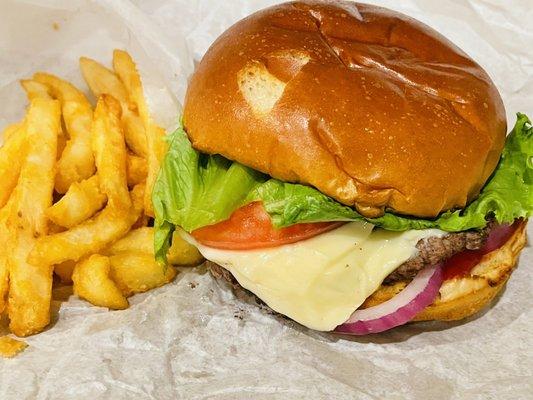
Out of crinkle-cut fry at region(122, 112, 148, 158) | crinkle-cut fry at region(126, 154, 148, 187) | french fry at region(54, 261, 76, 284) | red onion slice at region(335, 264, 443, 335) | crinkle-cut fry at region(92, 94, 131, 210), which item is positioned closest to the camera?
red onion slice at region(335, 264, 443, 335)

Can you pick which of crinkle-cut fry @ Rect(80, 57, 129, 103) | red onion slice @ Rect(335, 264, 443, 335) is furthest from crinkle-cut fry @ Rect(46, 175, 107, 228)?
red onion slice @ Rect(335, 264, 443, 335)

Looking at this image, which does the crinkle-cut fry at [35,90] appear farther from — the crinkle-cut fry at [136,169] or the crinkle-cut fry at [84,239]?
the crinkle-cut fry at [84,239]

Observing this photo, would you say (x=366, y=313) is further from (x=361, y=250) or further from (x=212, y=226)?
(x=212, y=226)

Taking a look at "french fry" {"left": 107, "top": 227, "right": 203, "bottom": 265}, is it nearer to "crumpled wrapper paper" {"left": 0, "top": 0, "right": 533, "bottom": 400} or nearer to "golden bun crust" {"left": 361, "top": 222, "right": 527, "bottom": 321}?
"crumpled wrapper paper" {"left": 0, "top": 0, "right": 533, "bottom": 400}

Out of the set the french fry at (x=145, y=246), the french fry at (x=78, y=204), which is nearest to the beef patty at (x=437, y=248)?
the french fry at (x=145, y=246)

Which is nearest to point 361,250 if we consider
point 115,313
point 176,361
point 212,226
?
point 212,226

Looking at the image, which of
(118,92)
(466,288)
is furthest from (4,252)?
(466,288)
